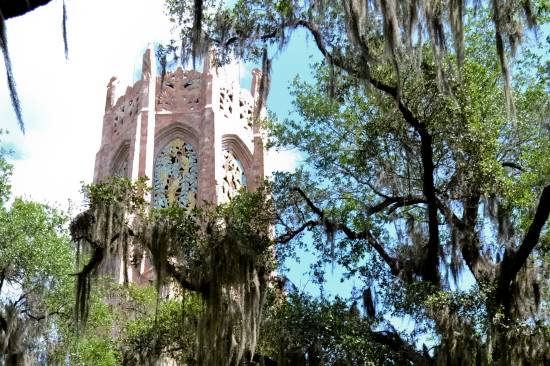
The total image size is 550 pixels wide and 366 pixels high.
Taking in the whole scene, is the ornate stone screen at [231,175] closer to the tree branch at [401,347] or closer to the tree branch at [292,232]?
the tree branch at [292,232]

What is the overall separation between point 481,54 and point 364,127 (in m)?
3.05

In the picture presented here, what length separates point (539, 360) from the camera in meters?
11.6

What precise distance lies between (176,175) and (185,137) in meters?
2.12

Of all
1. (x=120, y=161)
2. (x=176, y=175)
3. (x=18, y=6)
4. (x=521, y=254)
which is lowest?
(x=18, y=6)

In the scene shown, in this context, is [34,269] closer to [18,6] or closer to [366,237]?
[366,237]

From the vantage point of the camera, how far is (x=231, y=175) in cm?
3656

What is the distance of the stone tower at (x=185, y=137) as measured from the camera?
35.4 m

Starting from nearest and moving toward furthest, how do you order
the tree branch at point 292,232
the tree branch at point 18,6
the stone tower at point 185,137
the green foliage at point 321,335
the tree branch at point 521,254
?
the tree branch at point 18,6 < the tree branch at point 521,254 < the green foliage at point 321,335 < the tree branch at point 292,232 < the stone tower at point 185,137

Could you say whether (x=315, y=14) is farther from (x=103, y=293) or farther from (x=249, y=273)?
(x=103, y=293)

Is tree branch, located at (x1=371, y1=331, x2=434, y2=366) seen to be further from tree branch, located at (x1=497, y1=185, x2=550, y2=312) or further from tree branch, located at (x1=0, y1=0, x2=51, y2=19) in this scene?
tree branch, located at (x1=0, y1=0, x2=51, y2=19)

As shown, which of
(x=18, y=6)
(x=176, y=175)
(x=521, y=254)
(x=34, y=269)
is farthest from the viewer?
(x=176, y=175)

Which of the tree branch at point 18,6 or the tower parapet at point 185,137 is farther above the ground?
the tower parapet at point 185,137

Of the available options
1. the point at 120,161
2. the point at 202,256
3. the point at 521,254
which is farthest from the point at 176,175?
the point at 521,254

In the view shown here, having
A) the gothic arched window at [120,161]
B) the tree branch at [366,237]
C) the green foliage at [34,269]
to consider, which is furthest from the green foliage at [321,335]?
the gothic arched window at [120,161]
